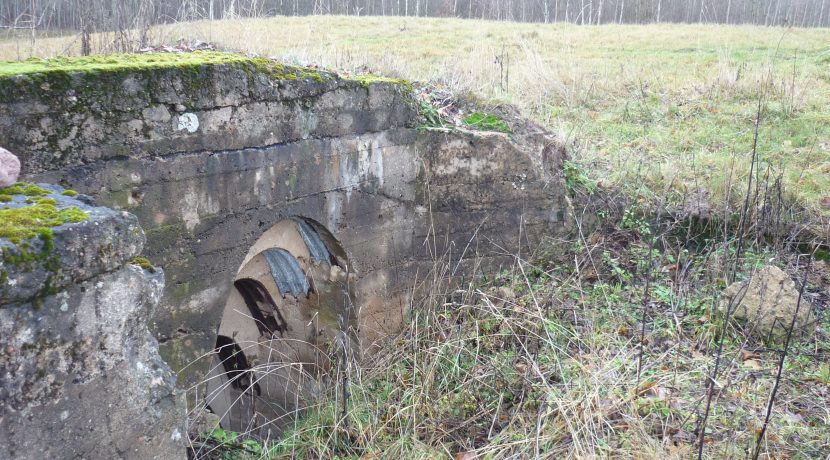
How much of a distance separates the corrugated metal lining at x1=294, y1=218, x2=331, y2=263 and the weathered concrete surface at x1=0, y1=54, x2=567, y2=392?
0.78ft

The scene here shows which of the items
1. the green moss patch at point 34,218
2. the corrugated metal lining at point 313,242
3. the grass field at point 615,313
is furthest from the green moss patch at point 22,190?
the corrugated metal lining at point 313,242

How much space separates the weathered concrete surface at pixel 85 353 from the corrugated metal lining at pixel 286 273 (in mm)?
2756

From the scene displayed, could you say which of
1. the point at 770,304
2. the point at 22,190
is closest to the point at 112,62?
the point at 22,190

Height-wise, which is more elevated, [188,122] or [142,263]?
[188,122]

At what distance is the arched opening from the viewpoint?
5.34m

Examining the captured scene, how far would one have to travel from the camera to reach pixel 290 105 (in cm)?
451

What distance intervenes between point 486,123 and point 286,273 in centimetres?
240

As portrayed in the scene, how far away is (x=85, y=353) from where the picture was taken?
2.34 metres

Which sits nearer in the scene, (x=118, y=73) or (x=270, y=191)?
(x=118, y=73)

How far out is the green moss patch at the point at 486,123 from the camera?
6.17 meters

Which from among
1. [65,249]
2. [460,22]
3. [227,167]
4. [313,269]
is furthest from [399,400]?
[460,22]

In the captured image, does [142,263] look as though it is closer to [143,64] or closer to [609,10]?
[143,64]

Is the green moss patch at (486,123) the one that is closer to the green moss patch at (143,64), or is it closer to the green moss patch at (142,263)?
the green moss patch at (143,64)

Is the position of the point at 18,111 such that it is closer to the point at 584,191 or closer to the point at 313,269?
the point at 313,269
